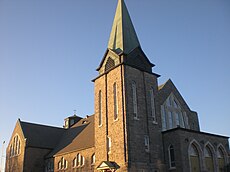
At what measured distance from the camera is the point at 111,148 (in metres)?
30.2

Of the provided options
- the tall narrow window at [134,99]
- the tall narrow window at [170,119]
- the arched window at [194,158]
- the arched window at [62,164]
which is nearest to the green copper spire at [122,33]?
the tall narrow window at [134,99]

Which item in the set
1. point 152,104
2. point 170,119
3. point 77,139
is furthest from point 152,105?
point 77,139

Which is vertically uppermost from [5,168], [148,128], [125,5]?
[125,5]

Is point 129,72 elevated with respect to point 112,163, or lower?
elevated

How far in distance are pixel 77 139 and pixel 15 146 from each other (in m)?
14.0

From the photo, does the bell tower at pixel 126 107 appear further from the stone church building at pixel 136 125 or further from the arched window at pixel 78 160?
the arched window at pixel 78 160

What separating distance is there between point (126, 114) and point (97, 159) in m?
6.50

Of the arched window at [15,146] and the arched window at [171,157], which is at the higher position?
the arched window at [15,146]

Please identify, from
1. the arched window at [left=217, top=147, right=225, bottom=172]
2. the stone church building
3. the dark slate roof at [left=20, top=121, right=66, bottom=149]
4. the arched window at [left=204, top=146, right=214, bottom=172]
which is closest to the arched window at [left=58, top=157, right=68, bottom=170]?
the stone church building

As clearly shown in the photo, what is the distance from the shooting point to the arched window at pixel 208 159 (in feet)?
103

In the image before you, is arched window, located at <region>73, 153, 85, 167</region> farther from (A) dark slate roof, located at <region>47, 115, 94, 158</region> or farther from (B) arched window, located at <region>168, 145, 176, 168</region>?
(B) arched window, located at <region>168, 145, 176, 168</region>

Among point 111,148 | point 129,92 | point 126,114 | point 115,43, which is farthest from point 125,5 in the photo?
point 111,148

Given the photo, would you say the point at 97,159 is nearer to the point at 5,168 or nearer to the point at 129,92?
the point at 129,92

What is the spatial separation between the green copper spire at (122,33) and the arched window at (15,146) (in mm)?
25870
